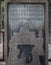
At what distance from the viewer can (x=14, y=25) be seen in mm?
5289

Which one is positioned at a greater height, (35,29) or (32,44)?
(35,29)

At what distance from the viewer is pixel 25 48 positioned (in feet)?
17.5

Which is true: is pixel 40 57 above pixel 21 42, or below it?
below

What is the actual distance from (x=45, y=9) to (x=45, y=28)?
41 cm

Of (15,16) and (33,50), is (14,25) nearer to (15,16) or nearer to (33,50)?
(15,16)

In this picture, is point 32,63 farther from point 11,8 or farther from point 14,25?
point 11,8

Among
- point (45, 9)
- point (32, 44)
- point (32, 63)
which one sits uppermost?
point (45, 9)

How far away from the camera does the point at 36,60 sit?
5.33 m

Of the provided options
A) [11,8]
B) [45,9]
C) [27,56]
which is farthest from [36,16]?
[27,56]

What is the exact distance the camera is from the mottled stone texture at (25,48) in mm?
5270

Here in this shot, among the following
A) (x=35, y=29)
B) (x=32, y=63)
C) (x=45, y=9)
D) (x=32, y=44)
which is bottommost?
(x=32, y=63)

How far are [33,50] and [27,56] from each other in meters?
0.19

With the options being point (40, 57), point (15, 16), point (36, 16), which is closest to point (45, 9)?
point (36, 16)

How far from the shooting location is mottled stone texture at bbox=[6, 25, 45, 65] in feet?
17.3
